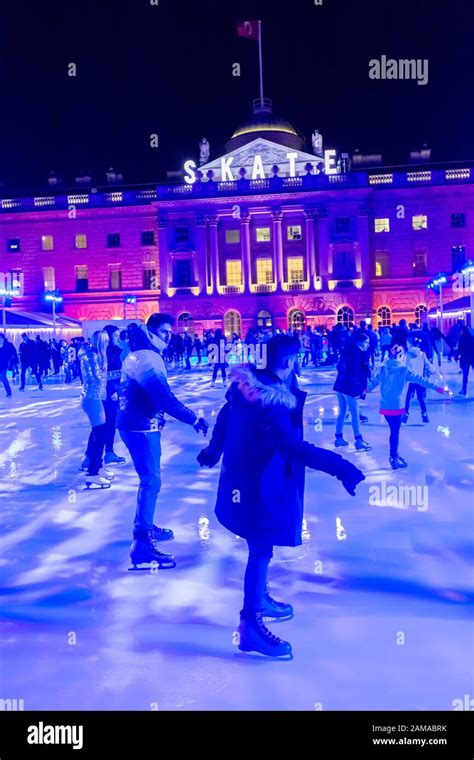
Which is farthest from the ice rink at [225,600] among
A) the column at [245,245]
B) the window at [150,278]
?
the window at [150,278]

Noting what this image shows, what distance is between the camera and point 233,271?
55.6m

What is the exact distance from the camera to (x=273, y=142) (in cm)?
5650

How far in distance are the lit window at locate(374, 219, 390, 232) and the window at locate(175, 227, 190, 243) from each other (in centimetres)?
1409

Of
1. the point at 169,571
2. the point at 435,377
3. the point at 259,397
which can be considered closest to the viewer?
the point at 259,397

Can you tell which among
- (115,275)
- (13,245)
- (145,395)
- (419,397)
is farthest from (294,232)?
(145,395)

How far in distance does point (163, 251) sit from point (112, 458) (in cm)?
4750

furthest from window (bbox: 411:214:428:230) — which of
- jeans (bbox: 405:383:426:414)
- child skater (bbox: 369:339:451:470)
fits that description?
child skater (bbox: 369:339:451:470)

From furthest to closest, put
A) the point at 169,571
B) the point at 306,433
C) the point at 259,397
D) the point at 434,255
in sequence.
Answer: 1. the point at 434,255
2. the point at 306,433
3. the point at 169,571
4. the point at 259,397

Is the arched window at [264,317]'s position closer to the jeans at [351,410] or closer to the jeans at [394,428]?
the jeans at [351,410]

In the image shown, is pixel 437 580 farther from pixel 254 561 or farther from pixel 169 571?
pixel 169 571

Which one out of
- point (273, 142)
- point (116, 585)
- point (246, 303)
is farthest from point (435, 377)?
point (273, 142)

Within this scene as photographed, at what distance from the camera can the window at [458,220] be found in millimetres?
53500

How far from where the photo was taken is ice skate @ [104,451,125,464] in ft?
30.3
